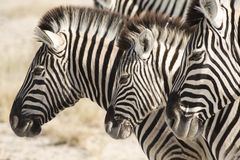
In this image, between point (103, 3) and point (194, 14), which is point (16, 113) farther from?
point (103, 3)

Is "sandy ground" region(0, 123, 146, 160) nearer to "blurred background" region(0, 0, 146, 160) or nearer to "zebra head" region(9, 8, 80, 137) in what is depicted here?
"blurred background" region(0, 0, 146, 160)

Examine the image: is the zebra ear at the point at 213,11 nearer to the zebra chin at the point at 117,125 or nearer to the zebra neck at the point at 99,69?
the zebra chin at the point at 117,125

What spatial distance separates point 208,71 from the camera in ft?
16.9

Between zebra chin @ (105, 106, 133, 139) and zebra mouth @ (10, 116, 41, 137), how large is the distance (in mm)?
961

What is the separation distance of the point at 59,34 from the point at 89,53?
329 millimetres

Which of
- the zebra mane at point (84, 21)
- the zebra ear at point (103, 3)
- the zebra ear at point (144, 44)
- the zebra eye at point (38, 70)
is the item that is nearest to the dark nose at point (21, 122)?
the zebra eye at point (38, 70)

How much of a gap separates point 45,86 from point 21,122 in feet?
1.44

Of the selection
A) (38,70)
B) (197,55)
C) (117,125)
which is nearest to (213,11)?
(197,55)

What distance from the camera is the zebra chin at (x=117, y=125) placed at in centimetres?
607

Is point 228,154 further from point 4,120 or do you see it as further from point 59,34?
point 4,120

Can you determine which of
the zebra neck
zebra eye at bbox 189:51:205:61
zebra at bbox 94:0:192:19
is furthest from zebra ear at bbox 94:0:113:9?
zebra eye at bbox 189:51:205:61

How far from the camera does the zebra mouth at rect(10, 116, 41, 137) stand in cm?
676

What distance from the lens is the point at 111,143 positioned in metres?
10.1

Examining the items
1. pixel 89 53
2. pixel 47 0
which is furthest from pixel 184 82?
pixel 47 0
